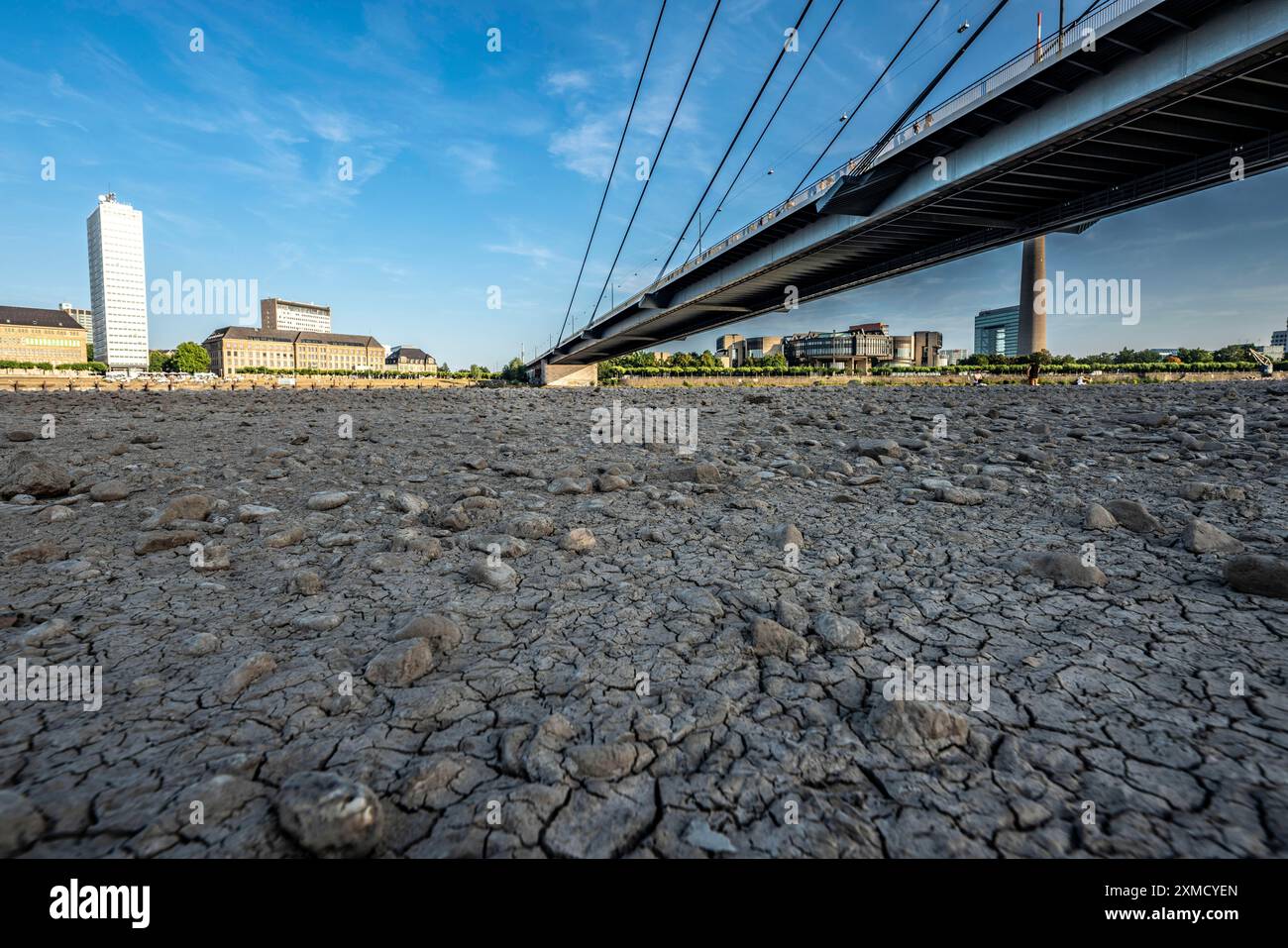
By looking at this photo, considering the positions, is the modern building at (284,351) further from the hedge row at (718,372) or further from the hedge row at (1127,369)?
the hedge row at (1127,369)

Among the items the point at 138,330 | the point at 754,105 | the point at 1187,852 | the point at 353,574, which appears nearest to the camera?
the point at 1187,852

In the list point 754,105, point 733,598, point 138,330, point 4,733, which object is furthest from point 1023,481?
point 138,330

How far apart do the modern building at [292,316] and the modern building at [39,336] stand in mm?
48215

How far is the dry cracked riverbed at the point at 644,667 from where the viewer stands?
1666 millimetres

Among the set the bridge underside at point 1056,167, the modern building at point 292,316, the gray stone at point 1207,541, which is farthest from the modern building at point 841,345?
the modern building at point 292,316

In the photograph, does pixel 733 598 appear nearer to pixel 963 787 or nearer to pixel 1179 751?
pixel 963 787

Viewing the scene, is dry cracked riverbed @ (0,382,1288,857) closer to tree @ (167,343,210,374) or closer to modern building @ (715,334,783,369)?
tree @ (167,343,210,374)

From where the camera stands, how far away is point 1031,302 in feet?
164

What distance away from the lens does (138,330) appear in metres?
117

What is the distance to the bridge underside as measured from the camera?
15.1 meters

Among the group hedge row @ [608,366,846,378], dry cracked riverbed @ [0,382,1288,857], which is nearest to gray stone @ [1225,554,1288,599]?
dry cracked riverbed @ [0,382,1288,857]

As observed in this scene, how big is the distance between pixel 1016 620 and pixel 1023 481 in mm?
3870
